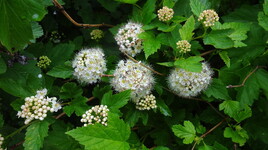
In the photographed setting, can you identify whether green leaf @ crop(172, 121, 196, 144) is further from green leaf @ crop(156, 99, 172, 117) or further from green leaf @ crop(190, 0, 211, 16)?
green leaf @ crop(190, 0, 211, 16)

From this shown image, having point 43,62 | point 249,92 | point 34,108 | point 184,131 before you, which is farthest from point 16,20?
point 249,92

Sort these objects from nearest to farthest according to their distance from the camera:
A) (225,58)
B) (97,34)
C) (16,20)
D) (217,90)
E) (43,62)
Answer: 1. (16,20)
2. (225,58)
3. (217,90)
4. (43,62)
5. (97,34)

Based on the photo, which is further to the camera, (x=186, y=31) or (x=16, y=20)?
(x=186, y=31)

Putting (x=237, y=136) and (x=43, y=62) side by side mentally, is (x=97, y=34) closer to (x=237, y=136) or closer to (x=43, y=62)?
(x=43, y=62)

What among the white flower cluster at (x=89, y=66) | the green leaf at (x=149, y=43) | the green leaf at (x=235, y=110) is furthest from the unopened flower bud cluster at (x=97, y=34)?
the green leaf at (x=235, y=110)

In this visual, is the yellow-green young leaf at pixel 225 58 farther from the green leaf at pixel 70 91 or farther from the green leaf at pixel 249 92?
the green leaf at pixel 70 91

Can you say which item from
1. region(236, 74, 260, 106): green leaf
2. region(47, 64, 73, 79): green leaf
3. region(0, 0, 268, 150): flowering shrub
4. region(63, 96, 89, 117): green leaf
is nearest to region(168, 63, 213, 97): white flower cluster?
region(0, 0, 268, 150): flowering shrub
